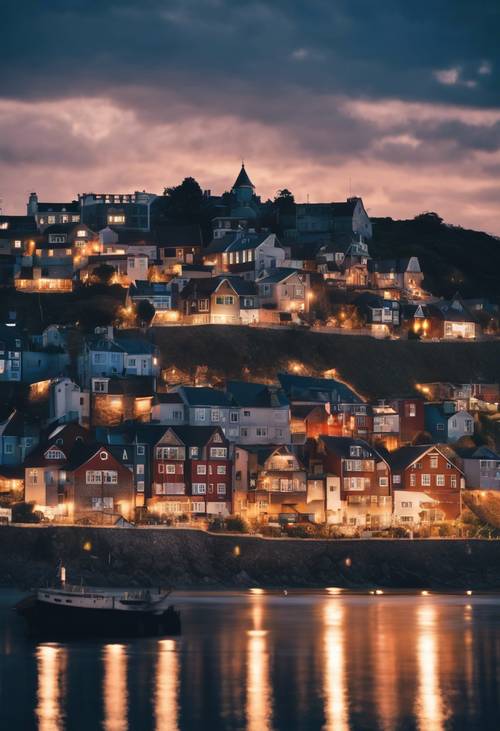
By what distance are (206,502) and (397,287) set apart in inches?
2150

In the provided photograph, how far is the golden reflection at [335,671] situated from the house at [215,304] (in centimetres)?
5008

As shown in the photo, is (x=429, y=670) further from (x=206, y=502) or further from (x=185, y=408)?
(x=185, y=408)

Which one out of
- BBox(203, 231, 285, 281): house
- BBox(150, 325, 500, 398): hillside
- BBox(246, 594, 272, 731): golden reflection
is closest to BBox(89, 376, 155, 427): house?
BBox(150, 325, 500, 398): hillside

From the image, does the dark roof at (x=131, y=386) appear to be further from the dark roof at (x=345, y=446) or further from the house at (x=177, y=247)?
the house at (x=177, y=247)

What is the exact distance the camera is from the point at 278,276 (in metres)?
142

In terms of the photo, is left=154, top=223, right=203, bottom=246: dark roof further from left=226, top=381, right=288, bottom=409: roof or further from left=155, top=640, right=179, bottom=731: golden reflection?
left=155, top=640, right=179, bottom=731: golden reflection

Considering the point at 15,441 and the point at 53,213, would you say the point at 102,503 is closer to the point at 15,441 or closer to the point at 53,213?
the point at 15,441

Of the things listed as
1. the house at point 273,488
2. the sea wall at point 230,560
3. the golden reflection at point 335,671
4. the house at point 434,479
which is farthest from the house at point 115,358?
the golden reflection at point 335,671

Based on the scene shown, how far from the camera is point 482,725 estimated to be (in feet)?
181

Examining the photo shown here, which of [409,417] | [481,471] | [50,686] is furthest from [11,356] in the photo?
[50,686]

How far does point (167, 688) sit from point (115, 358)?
6313 centimetres

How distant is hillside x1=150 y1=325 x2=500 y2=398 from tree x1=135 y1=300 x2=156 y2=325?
2.89 metres

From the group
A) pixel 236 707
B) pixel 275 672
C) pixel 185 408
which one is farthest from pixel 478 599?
pixel 236 707

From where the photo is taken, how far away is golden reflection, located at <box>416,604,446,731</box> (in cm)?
5603
